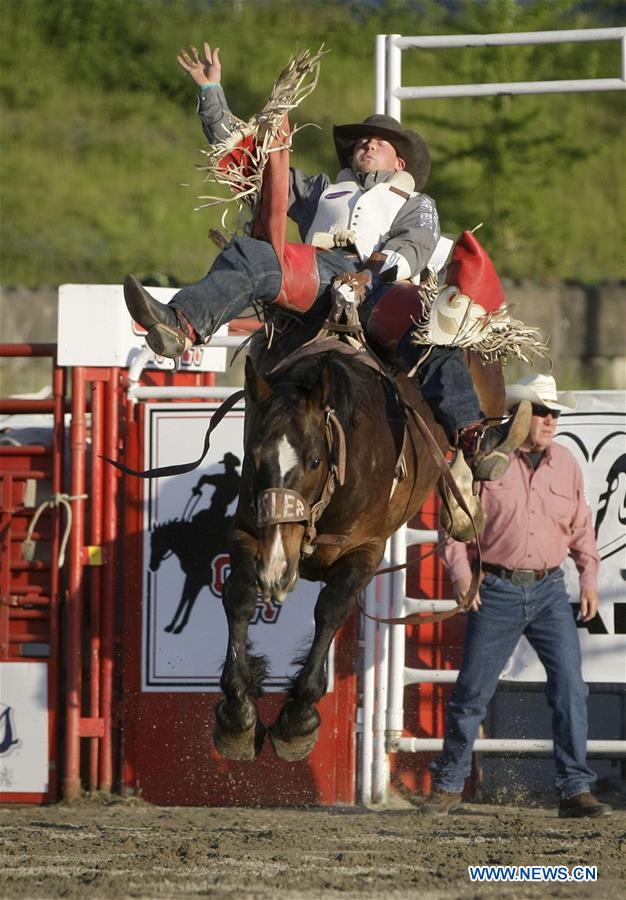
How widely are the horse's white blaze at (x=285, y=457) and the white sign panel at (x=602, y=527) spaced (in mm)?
2791

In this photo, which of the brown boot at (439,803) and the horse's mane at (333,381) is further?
the brown boot at (439,803)

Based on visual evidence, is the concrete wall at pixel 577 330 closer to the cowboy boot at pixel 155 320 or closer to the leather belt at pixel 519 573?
the leather belt at pixel 519 573

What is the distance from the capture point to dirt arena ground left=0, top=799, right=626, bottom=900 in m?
5.07

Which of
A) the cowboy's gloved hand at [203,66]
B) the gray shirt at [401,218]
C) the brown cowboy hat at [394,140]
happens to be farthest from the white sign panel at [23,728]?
the cowboy's gloved hand at [203,66]

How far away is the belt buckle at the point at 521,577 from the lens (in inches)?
295

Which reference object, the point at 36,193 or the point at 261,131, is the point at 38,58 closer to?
the point at 36,193

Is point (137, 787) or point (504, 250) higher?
point (504, 250)

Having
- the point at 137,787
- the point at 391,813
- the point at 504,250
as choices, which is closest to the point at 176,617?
the point at 137,787

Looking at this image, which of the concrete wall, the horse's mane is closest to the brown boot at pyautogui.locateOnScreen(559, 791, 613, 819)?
the horse's mane

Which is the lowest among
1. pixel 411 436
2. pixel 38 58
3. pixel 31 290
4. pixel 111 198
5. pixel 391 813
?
pixel 391 813

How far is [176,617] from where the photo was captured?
807 cm

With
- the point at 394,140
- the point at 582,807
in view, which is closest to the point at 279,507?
the point at 394,140

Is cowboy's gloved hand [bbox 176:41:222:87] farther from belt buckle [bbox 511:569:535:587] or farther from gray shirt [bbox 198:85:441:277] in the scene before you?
belt buckle [bbox 511:569:535:587]

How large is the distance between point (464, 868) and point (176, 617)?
2.90 m
